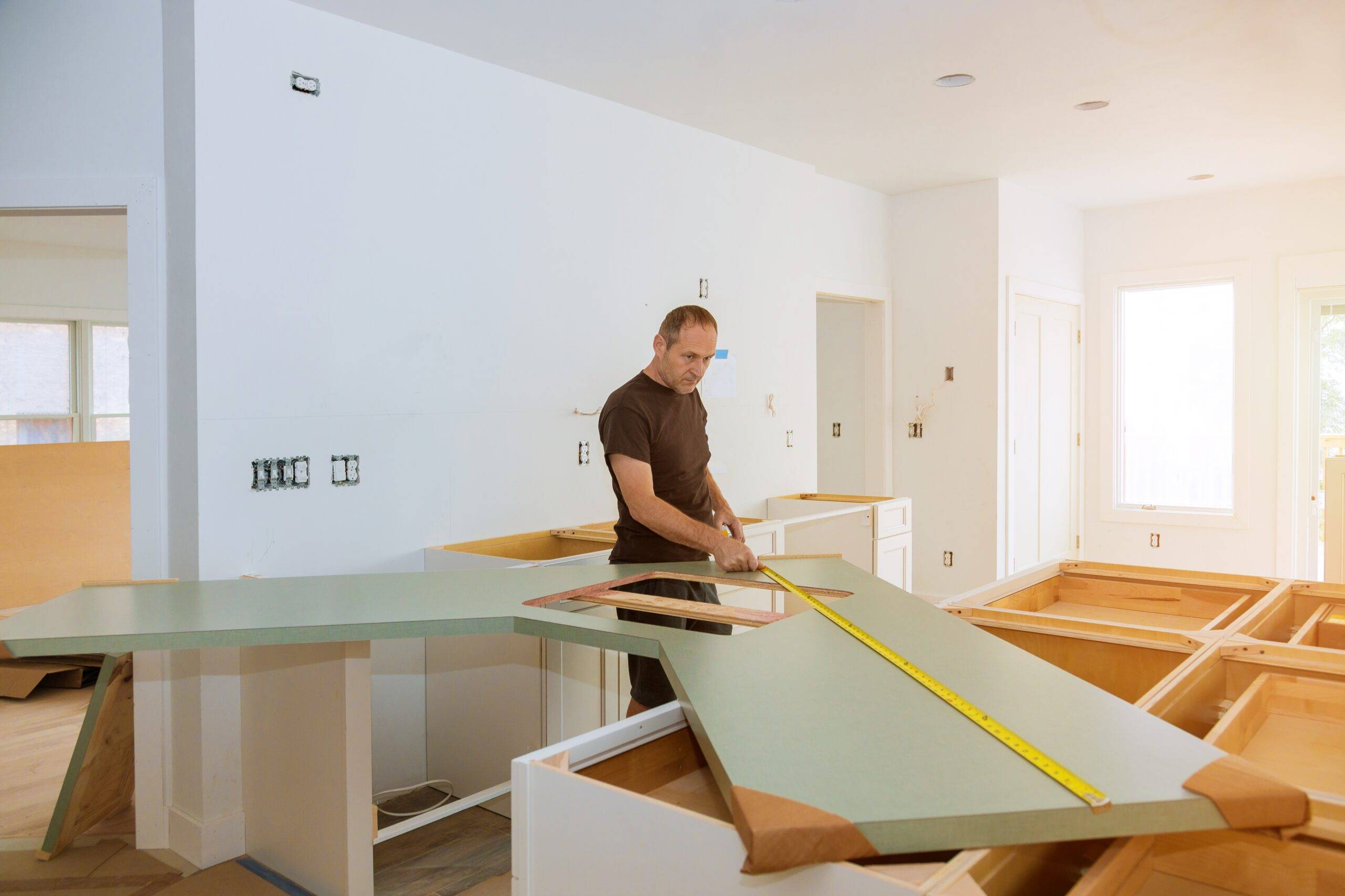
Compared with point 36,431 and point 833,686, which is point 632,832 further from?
point 36,431

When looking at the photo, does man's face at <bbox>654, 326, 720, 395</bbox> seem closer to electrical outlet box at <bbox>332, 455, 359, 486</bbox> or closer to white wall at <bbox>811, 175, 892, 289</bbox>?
electrical outlet box at <bbox>332, 455, 359, 486</bbox>

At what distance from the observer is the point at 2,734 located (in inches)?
148

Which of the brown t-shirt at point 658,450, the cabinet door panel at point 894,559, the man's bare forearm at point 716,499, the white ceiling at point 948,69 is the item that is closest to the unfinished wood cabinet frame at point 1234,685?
the brown t-shirt at point 658,450

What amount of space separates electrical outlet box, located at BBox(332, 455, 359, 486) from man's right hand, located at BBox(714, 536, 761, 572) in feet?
4.91

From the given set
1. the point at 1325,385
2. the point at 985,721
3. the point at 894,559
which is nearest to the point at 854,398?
the point at 894,559

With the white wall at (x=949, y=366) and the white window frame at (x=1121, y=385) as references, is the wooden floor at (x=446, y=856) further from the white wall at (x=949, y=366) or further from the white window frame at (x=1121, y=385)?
the white window frame at (x=1121, y=385)

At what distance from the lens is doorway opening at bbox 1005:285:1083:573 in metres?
5.95

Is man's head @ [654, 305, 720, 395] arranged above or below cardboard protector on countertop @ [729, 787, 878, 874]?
above

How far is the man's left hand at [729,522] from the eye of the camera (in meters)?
2.67

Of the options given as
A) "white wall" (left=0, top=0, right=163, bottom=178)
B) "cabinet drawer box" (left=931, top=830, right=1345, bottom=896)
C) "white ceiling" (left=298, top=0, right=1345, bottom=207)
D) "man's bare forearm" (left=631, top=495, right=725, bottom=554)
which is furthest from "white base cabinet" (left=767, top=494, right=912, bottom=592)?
"cabinet drawer box" (left=931, top=830, right=1345, bottom=896)

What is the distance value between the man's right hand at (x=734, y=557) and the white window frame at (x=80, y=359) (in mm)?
6893

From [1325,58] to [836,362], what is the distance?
10.6ft

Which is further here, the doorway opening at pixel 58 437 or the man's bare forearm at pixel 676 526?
the doorway opening at pixel 58 437

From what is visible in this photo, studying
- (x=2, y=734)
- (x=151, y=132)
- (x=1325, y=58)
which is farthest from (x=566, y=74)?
(x=2, y=734)
